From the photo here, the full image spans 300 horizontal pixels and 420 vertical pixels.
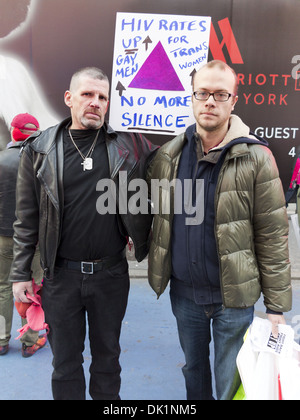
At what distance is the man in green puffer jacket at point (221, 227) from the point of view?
5.35ft

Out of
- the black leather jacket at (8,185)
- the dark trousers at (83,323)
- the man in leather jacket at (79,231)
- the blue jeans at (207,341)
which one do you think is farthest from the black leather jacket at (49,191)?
the black leather jacket at (8,185)

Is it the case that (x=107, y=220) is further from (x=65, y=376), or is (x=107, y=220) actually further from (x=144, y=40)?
(x=144, y=40)

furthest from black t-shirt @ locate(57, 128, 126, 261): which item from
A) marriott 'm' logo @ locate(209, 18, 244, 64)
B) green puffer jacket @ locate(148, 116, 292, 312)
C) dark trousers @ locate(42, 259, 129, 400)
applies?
marriott 'm' logo @ locate(209, 18, 244, 64)

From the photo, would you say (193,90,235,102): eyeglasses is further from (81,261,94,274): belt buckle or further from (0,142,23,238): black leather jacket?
(0,142,23,238): black leather jacket

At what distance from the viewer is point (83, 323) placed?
2.00m

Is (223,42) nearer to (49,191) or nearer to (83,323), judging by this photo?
(49,191)

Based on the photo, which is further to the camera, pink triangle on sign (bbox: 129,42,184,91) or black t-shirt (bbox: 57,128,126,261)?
pink triangle on sign (bbox: 129,42,184,91)

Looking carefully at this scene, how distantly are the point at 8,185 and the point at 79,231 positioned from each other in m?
1.24

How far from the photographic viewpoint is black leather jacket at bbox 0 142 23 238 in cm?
274

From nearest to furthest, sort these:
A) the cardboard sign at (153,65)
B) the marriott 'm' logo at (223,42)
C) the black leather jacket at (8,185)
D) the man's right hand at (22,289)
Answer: the man's right hand at (22,289) < the cardboard sign at (153,65) < the black leather jacket at (8,185) < the marriott 'm' logo at (223,42)

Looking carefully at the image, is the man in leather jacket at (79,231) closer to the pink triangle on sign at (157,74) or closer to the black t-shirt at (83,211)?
the black t-shirt at (83,211)

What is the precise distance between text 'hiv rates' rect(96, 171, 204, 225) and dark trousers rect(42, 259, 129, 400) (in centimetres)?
34

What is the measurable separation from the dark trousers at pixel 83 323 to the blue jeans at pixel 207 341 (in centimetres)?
35
